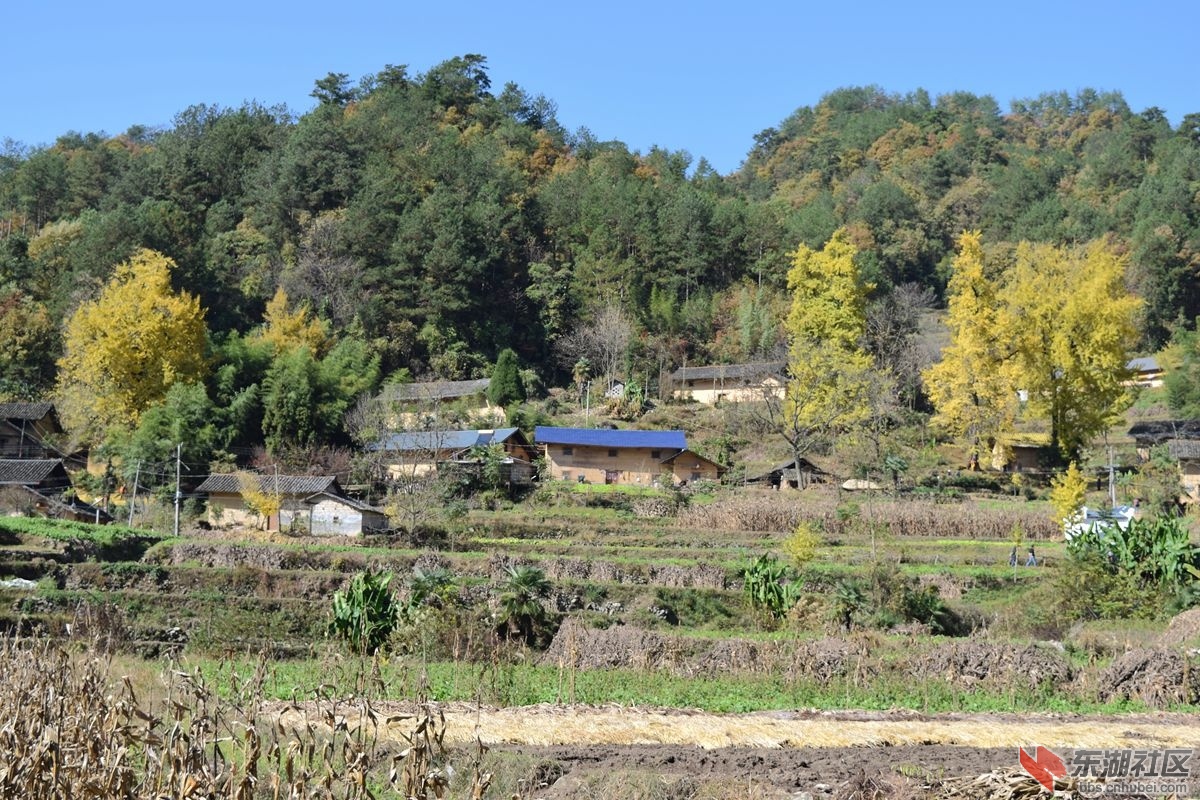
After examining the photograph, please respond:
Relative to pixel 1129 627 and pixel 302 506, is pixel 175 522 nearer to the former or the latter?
pixel 302 506

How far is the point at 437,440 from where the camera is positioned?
39781 mm

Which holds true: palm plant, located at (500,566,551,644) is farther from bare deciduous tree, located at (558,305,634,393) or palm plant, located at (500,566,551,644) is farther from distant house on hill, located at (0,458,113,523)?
bare deciduous tree, located at (558,305,634,393)

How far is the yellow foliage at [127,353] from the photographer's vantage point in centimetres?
4022

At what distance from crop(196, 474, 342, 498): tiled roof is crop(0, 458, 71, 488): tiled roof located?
14.1ft

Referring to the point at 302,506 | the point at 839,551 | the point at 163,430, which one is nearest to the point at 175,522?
the point at 302,506

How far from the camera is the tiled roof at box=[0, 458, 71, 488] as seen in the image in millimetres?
34656

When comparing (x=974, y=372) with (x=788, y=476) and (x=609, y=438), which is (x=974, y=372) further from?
(x=609, y=438)

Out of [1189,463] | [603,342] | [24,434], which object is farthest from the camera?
[603,342]

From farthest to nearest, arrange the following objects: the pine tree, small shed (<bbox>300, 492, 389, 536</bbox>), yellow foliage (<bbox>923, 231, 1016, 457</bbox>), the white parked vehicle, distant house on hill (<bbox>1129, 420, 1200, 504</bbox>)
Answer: the pine tree, yellow foliage (<bbox>923, 231, 1016, 457</bbox>), distant house on hill (<bbox>1129, 420, 1200, 504</bbox>), small shed (<bbox>300, 492, 389, 536</bbox>), the white parked vehicle

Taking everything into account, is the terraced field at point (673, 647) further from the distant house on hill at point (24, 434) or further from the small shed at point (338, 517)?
the distant house on hill at point (24, 434)

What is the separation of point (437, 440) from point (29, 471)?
12.1m

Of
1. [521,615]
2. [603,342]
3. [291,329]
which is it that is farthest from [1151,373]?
[521,615]

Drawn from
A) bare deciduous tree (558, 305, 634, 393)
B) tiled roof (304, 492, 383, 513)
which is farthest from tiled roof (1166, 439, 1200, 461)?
tiled roof (304, 492, 383, 513)

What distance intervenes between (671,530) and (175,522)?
13276 mm
